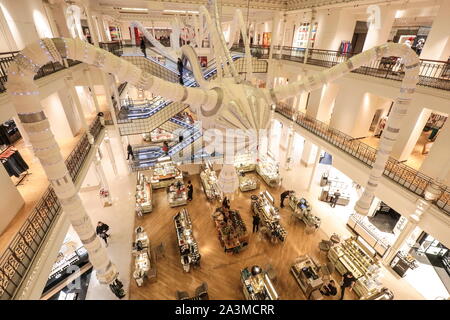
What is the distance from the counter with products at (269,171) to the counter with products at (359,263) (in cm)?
475

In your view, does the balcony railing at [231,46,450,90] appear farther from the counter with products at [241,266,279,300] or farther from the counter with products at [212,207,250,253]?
the counter with products at [212,207,250,253]

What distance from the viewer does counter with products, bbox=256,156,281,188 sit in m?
12.7

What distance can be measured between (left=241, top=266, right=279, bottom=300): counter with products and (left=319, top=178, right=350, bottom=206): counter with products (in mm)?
5989

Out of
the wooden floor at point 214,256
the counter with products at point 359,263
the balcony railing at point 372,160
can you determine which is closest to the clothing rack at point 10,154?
the wooden floor at point 214,256

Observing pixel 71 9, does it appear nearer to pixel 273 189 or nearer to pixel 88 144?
pixel 88 144

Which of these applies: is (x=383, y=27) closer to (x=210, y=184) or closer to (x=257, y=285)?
(x=210, y=184)

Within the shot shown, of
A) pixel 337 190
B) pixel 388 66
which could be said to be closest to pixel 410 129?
pixel 388 66

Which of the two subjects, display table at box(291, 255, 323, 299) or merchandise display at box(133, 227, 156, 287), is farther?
merchandise display at box(133, 227, 156, 287)

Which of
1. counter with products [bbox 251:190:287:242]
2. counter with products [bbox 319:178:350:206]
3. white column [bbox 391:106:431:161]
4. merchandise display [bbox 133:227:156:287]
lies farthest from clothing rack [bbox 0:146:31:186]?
white column [bbox 391:106:431:161]

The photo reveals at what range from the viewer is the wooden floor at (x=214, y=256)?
7.52m

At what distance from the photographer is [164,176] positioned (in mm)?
12406

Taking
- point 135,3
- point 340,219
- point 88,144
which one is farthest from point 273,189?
point 135,3

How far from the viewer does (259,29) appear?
2239 cm

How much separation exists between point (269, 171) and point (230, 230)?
5.15 metres
